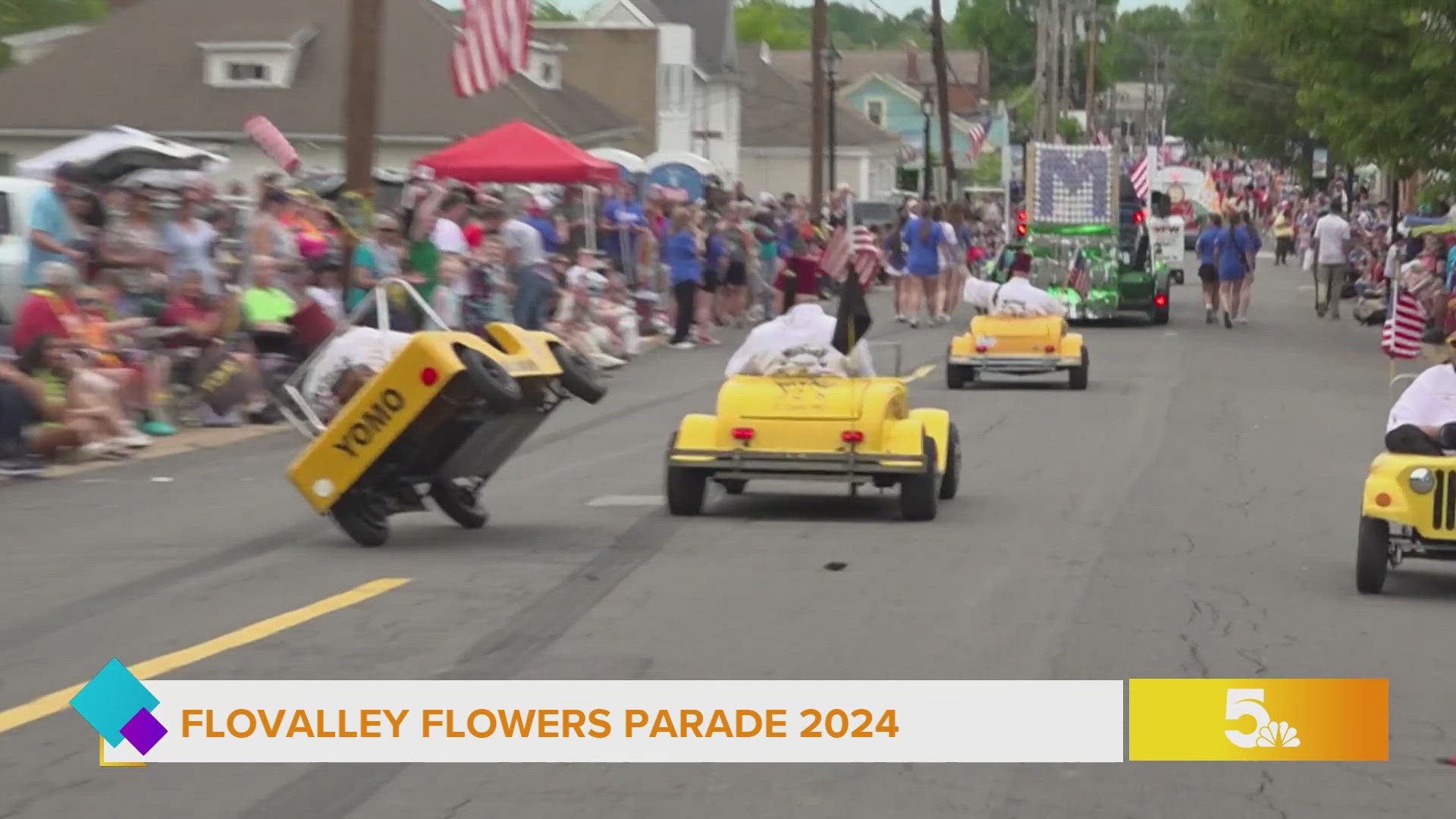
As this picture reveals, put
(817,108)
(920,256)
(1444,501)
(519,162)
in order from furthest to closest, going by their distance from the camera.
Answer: (817,108), (920,256), (519,162), (1444,501)

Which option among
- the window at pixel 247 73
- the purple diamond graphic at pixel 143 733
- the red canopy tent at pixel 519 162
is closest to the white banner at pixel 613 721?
the purple diamond graphic at pixel 143 733

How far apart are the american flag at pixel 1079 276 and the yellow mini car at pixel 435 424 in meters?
24.4

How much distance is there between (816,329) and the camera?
598 inches

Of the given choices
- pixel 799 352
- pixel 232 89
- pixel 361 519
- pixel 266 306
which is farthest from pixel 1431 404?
pixel 232 89

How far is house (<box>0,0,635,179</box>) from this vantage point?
53.8 m

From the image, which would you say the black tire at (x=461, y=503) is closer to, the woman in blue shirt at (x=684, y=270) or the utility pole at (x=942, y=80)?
the woman in blue shirt at (x=684, y=270)

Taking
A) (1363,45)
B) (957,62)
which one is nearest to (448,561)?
(1363,45)

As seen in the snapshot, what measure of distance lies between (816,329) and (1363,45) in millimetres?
19437

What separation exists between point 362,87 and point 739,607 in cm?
1624

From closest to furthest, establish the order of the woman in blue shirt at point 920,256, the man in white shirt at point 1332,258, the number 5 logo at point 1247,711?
the number 5 logo at point 1247,711, the woman in blue shirt at point 920,256, the man in white shirt at point 1332,258

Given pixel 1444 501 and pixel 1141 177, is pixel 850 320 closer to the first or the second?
pixel 1444 501

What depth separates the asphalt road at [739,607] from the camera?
7520 millimetres

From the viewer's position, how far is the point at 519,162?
101 ft

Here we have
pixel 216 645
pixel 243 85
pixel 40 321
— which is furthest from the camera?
pixel 243 85
